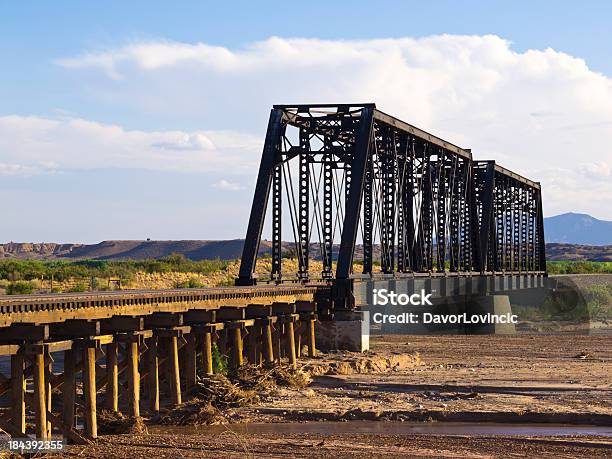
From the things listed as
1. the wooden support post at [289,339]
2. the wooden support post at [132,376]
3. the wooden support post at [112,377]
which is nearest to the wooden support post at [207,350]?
the wooden support post at [132,376]

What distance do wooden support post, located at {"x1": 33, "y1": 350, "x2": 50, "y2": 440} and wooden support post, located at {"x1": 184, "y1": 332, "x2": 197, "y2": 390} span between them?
7129mm

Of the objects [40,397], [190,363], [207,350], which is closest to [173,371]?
[190,363]

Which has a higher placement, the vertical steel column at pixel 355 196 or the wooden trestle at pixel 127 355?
the vertical steel column at pixel 355 196

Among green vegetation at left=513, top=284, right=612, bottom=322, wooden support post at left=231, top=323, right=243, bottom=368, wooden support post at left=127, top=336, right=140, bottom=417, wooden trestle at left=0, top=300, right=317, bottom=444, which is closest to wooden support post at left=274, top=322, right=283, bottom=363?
wooden trestle at left=0, top=300, right=317, bottom=444

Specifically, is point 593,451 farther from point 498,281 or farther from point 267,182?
point 498,281

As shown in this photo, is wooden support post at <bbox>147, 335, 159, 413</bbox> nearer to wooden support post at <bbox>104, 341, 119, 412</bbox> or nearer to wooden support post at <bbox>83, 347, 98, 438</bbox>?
wooden support post at <bbox>104, 341, 119, 412</bbox>

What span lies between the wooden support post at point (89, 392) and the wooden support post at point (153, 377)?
3110 millimetres

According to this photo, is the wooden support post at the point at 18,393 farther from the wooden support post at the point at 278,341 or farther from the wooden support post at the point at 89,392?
the wooden support post at the point at 278,341

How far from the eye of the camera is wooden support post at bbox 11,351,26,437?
21.7 m

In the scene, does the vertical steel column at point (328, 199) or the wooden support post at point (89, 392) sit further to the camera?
the vertical steel column at point (328, 199)

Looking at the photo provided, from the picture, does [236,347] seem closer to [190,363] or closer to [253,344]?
[253,344]

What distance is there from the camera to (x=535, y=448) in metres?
23.3

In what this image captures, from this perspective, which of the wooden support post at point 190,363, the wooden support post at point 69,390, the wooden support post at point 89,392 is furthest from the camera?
the wooden support post at point 190,363

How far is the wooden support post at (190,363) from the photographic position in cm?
2900
